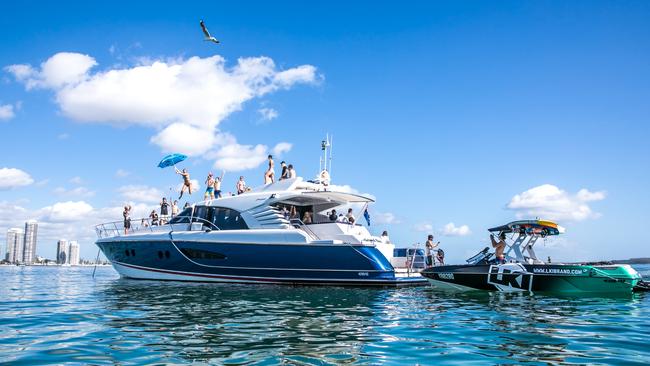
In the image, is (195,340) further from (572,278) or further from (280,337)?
(572,278)

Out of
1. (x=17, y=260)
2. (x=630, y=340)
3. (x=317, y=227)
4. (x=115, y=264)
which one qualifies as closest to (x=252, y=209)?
(x=317, y=227)

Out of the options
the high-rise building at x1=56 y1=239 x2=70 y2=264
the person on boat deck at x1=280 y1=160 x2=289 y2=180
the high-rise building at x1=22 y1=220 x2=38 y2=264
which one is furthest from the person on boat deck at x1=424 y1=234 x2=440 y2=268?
the high-rise building at x1=22 y1=220 x2=38 y2=264

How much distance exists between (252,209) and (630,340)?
1285 centimetres

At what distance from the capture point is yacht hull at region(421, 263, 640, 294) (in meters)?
14.8

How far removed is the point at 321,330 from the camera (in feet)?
26.8

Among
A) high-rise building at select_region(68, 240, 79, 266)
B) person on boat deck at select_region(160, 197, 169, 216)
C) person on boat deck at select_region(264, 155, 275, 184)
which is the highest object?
person on boat deck at select_region(264, 155, 275, 184)

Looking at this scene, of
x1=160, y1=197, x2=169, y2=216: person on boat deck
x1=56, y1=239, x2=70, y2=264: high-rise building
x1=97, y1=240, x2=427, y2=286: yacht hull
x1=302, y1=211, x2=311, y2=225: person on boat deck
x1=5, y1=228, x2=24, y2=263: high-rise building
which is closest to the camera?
x1=97, y1=240, x2=427, y2=286: yacht hull

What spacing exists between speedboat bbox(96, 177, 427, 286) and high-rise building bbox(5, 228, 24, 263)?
176 m

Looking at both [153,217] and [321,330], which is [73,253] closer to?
[153,217]

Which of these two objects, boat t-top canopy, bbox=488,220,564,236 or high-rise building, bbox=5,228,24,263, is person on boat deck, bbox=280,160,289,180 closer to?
boat t-top canopy, bbox=488,220,564,236

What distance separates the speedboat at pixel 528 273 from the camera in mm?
14781

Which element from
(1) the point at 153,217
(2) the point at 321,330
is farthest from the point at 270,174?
(2) the point at 321,330

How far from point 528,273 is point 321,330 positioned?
956 cm

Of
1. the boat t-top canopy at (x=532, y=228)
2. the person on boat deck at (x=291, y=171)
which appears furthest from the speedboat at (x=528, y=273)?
the person on boat deck at (x=291, y=171)
